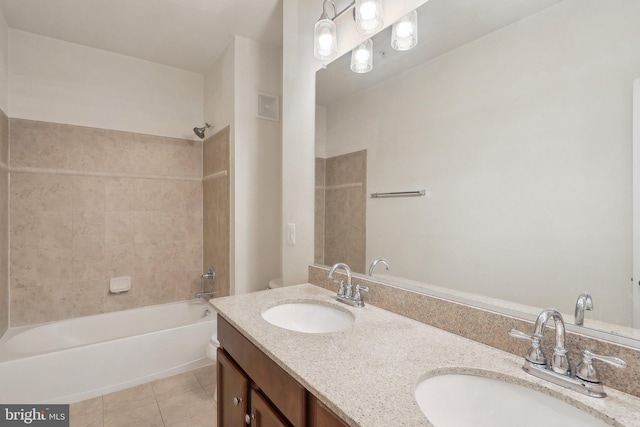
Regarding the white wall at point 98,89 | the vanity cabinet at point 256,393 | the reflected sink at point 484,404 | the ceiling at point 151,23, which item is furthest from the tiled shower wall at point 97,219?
the reflected sink at point 484,404

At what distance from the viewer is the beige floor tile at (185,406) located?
6.03ft

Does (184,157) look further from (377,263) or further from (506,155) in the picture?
(506,155)

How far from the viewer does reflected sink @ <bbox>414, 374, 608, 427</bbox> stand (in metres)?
0.65

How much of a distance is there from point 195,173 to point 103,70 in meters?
1.12

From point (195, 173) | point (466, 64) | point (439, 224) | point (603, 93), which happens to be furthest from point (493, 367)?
point (195, 173)

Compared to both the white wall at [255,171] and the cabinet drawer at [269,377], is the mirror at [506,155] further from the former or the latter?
the white wall at [255,171]

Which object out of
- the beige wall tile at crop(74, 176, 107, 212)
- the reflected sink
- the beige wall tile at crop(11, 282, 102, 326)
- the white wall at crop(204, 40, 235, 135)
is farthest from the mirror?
the beige wall tile at crop(11, 282, 102, 326)

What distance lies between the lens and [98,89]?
101 inches

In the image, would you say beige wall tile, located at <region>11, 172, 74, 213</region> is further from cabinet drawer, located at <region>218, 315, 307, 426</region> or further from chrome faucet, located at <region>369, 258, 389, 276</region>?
chrome faucet, located at <region>369, 258, 389, 276</region>

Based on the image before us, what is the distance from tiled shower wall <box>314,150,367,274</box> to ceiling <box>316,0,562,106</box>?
1.20ft

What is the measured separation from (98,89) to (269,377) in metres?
2.88

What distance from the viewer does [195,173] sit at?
3.04m

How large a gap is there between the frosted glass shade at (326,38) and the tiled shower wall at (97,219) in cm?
197

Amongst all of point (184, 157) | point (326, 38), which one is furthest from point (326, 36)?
point (184, 157)
